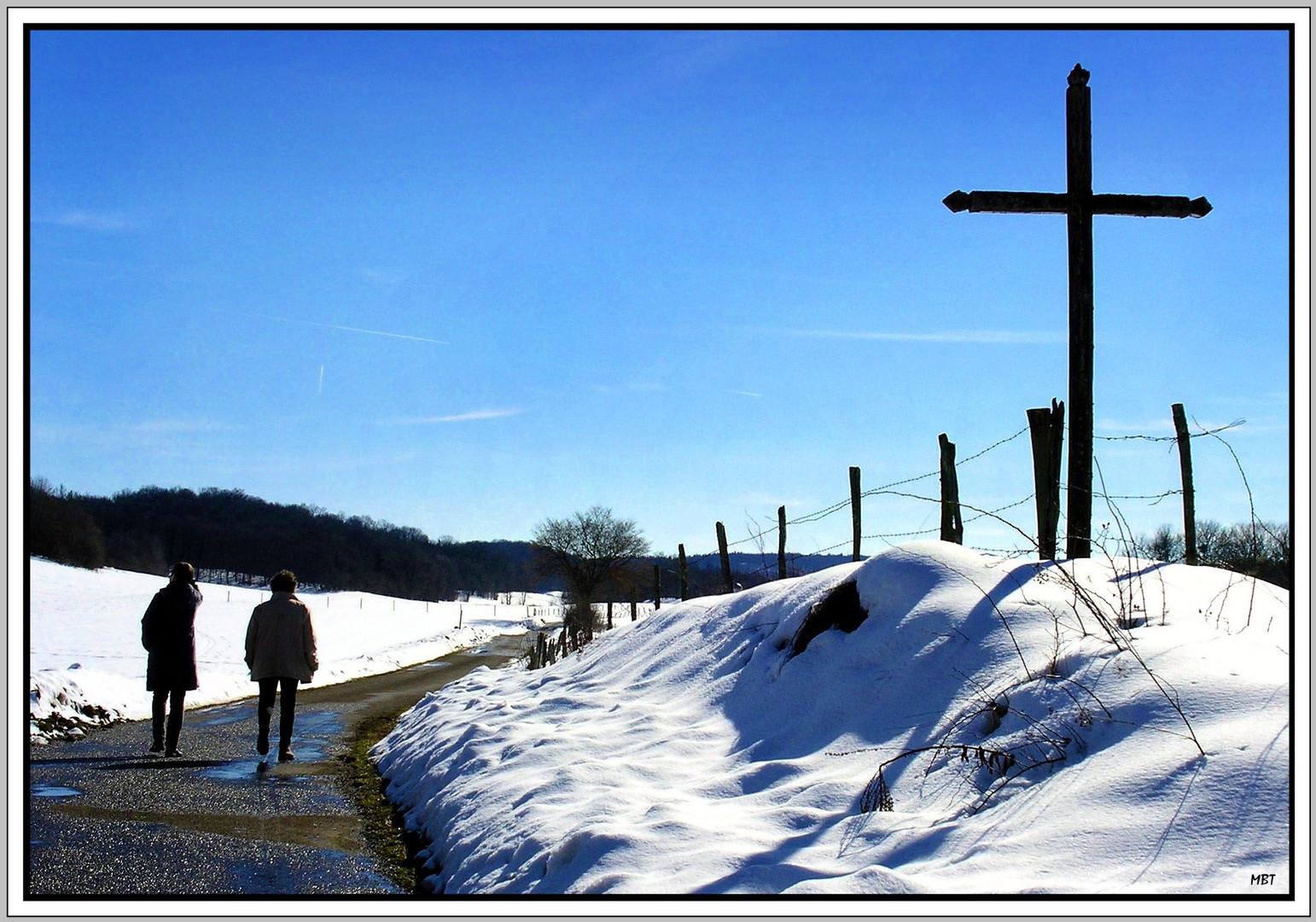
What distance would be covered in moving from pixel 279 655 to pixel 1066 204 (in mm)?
8182

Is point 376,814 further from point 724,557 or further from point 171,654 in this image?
point 724,557

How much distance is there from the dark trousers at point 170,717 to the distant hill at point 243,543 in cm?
5781

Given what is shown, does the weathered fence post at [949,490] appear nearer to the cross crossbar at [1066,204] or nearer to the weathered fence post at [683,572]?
the cross crossbar at [1066,204]

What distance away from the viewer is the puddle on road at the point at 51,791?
702 centimetres

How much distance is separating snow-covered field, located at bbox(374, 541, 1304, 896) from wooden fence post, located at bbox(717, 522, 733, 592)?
653 centimetres

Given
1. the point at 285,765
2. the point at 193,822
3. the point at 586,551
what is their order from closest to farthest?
1. the point at 193,822
2. the point at 285,765
3. the point at 586,551

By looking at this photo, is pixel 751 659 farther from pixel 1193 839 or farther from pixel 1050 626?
pixel 1193 839

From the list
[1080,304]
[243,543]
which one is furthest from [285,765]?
[243,543]

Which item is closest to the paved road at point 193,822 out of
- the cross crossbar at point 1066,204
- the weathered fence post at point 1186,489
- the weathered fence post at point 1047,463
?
the weathered fence post at point 1047,463

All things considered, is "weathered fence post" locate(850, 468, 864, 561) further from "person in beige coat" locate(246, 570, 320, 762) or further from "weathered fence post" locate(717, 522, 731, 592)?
"person in beige coat" locate(246, 570, 320, 762)

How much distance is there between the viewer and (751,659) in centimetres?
755

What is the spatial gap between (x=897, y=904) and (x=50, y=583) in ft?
189

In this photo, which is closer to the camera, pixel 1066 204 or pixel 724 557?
pixel 1066 204

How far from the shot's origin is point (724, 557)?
1488 centimetres
